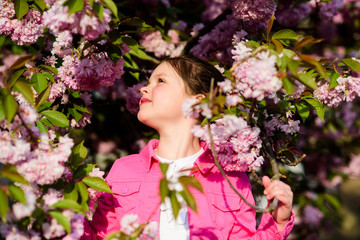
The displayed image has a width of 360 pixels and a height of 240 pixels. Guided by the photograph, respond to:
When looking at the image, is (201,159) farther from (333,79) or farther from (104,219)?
(333,79)

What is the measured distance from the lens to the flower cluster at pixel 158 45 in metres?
3.42

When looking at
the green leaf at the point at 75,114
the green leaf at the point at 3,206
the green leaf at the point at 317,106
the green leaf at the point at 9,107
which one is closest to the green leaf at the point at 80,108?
the green leaf at the point at 75,114

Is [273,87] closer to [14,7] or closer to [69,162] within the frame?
[69,162]

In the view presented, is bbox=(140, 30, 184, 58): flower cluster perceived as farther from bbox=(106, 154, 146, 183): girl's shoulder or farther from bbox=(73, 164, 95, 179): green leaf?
bbox=(73, 164, 95, 179): green leaf

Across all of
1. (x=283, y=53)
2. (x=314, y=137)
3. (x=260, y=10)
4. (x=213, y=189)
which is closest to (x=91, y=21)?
(x=283, y=53)

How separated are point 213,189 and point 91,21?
1.01 m

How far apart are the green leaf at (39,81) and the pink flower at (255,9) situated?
1.18 metres

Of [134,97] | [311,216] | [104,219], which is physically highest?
[134,97]

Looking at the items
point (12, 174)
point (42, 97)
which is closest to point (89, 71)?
point (42, 97)

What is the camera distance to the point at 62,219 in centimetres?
153

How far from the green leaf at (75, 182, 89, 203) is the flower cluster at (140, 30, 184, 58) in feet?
5.98

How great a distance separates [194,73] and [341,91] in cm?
81

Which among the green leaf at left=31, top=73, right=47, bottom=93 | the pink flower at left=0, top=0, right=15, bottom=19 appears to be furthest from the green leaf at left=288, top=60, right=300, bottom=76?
the pink flower at left=0, top=0, right=15, bottom=19

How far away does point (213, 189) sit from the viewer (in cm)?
211
